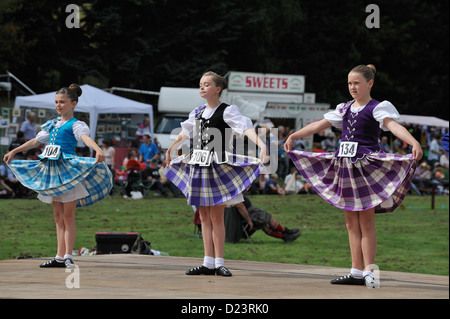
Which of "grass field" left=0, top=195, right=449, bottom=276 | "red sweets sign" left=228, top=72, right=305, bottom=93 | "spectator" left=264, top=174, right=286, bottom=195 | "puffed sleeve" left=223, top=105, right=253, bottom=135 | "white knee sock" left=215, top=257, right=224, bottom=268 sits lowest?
"grass field" left=0, top=195, right=449, bottom=276

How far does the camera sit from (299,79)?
28125mm

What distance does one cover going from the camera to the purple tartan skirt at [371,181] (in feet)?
20.1

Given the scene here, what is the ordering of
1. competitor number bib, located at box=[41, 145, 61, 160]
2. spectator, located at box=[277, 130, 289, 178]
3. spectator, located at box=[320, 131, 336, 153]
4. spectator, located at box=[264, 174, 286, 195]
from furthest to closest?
spectator, located at box=[320, 131, 336, 153]
spectator, located at box=[277, 130, 289, 178]
spectator, located at box=[264, 174, 286, 195]
competitor number bib, located at box=[41, 145, 61, 160]

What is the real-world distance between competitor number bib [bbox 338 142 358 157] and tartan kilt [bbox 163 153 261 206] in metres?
0.83

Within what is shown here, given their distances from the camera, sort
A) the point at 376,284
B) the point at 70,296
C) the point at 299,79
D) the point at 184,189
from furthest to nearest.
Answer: the point at 299,79 → the point at 184,189 → the point at 376,284 → the point at 70,296

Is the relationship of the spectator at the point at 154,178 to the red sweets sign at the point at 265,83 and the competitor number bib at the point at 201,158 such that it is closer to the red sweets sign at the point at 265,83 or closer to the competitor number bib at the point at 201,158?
the red sweets sign at the point at 265,83

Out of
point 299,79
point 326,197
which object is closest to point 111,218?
point 326,197

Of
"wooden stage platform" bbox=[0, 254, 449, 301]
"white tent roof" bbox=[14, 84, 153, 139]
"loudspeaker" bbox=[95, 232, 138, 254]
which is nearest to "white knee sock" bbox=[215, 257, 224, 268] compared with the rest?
"wooden stage platform" bbox=[0, 254, 449, 301]

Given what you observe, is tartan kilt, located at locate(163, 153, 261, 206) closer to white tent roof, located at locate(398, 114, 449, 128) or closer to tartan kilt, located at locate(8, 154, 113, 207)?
tartan kilt, located at locate(8, 154, 113, 207)

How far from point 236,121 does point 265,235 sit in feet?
23.5

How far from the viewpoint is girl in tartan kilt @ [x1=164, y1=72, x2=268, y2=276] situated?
680cm

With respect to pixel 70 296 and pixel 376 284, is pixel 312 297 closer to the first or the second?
pixel 376 284

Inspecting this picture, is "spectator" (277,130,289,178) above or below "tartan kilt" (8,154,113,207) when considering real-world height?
above
